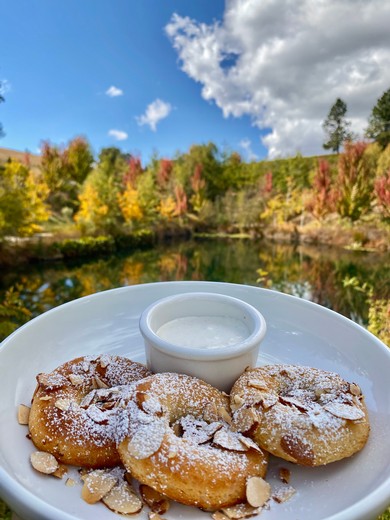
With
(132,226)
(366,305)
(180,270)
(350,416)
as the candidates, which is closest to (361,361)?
(350,416)

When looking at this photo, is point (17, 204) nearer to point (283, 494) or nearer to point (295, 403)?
point (295, 403)

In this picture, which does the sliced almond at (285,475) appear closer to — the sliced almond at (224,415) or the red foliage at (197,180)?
the sliced almond at (224,415)

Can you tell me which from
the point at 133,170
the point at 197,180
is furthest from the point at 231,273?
the point at 133,170

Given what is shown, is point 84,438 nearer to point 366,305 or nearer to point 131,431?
point 131,431

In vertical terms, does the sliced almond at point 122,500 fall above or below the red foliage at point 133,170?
below

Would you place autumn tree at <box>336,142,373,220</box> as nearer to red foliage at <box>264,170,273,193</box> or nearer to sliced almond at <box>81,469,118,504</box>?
red foliage at <box>264,170,273,193</box>

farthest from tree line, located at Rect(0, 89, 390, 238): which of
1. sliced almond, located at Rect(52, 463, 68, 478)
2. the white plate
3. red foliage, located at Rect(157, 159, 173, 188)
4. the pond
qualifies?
sliced almond, located at Rect(52, 463, 68, 478)

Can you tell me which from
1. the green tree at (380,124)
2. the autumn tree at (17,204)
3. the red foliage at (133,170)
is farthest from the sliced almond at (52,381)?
the red foliage at (133,170)
